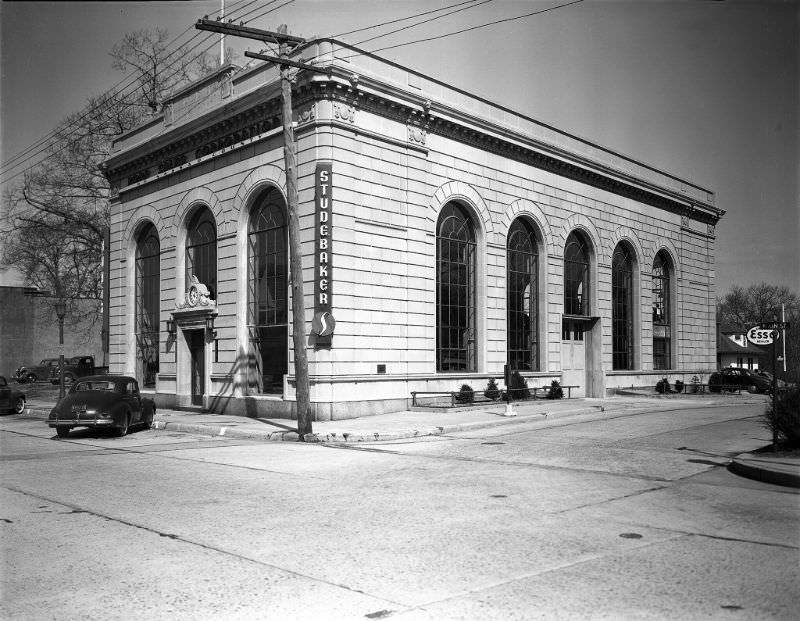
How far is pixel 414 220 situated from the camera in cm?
2600

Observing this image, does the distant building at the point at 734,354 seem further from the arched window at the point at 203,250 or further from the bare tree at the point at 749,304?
the arched window at the point at 203,250

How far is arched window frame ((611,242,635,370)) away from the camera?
120 ft

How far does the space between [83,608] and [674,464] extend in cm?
1021

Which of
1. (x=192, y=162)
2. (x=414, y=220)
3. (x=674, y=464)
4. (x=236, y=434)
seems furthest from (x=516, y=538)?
(x=192, y=162)

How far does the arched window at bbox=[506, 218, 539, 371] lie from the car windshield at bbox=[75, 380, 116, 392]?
15.3m

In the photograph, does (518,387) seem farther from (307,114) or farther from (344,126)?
(307,114)

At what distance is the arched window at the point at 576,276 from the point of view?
110 feet

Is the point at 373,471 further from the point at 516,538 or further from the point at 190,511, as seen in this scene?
the point at 516,538

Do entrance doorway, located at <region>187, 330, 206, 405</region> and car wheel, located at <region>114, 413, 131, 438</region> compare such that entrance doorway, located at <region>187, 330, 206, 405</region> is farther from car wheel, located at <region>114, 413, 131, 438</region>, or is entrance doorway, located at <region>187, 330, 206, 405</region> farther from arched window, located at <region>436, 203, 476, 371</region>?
arched window, located at <region>436, 203, 476, 371</region>

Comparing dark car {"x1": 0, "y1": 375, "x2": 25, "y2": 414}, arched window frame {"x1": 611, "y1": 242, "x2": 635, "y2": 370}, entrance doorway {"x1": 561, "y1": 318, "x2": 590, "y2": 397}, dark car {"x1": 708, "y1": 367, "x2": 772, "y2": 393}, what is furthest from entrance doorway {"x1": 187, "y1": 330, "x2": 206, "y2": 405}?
dark car {"x1": 708, "y1": 367, "x2": 772, "y2": 393}

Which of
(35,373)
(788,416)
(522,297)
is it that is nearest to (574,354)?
(522,297)

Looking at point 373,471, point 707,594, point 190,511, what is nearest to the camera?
point 707,594

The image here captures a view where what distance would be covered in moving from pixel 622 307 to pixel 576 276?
14.8ft

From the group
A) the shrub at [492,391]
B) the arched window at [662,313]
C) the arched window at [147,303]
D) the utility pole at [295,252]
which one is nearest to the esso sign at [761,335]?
the utility pole at [295,252]
